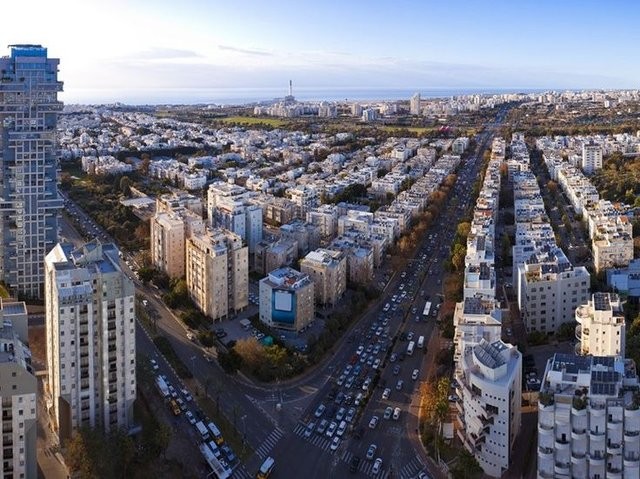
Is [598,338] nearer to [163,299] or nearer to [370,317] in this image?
[370,317]

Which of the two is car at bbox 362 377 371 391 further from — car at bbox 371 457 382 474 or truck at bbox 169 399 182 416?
truck at bbox 169 399 182 416

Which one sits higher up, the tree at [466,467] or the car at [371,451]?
the tree at [466,467]

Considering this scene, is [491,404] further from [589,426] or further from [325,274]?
[325,274]

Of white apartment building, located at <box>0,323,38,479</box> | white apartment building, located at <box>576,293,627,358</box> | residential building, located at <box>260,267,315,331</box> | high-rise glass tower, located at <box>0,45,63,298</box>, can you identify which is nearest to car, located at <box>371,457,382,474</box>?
white apartment building, located at <box>576,293,627,358</box>

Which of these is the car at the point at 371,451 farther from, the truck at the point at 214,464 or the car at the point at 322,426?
the truck at the point at 214,464

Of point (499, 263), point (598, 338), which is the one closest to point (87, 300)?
point (598, 338)

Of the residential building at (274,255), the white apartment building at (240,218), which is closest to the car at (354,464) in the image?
the residential building at (274,255)
